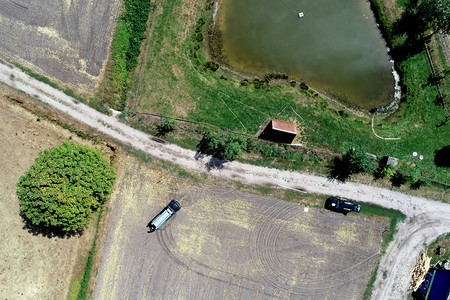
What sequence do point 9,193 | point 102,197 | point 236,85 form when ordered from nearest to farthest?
point 102,197 → point 9,193 → point 236,85

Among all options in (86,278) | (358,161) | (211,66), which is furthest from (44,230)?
(358,161)

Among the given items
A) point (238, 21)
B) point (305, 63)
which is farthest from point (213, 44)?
point (305, 63)

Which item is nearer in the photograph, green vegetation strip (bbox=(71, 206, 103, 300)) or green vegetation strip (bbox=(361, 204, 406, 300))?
green vegetation strip (bbox=(71, 206, 103, 300))

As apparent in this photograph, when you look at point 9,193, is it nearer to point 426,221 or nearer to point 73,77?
point 73,77

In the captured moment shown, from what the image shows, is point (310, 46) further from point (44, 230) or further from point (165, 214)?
point (44, 230)

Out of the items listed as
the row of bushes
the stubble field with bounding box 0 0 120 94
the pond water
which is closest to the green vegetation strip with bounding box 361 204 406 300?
the pond water

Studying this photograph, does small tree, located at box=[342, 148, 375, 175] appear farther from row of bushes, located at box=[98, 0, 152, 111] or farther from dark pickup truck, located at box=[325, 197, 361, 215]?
row of bushes, located at box=[98, 0, 152, 111]
